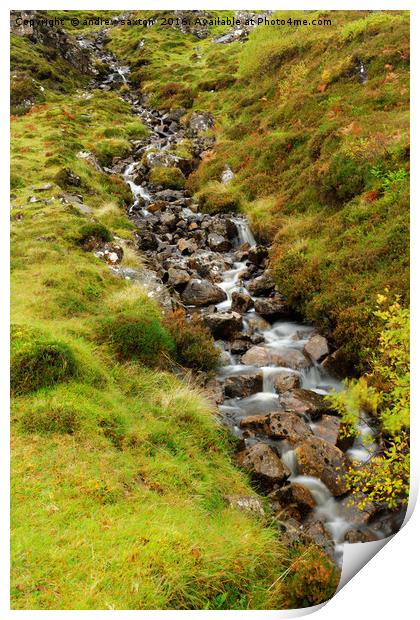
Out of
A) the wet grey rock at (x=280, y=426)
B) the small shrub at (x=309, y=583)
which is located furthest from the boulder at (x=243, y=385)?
the small shrub at (x=309, y=583)

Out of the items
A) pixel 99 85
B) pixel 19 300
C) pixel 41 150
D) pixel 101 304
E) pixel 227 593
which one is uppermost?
pixel 99 85

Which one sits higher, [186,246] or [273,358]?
[186,246]

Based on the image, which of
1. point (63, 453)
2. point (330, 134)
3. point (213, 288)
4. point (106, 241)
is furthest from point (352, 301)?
point (330, 134)

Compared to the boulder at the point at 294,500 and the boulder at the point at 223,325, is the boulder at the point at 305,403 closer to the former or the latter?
the boulder at the point at 294,500

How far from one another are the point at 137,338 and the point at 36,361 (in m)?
2.38

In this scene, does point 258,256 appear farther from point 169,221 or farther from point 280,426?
point 280,426

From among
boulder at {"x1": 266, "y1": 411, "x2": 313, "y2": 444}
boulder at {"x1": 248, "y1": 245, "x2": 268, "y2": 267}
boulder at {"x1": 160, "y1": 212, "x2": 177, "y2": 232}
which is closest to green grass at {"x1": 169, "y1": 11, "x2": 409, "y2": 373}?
boulder at {"x1": 248, "y1": 245, "x2": 268, "y2": 267}

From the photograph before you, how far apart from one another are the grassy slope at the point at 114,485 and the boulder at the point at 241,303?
2535 millimetres

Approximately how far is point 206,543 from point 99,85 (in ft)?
98.3

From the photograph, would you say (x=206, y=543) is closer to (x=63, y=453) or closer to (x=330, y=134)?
(x=63, y=453)

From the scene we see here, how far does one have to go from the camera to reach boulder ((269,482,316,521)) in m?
6.02

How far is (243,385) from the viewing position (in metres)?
8.35

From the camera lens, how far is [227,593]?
14.5 ft

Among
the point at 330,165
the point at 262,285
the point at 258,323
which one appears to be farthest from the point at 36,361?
the point at 330,165
